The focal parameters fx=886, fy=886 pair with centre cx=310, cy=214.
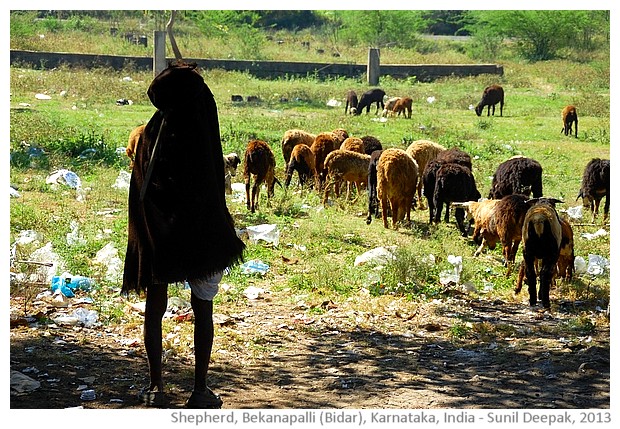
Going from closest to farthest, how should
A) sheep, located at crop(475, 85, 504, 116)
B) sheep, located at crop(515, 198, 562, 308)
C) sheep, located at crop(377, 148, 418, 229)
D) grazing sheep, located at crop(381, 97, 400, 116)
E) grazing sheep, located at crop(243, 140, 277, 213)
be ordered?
Result: sheep, located at crop(515, 198, 562, 308) → sheep, located at crop(377, 148, 418, 229) → grazing sheep, located at crop(243, 140, 277, 213) → grazing sheep, located at crop(381, 97, 400, 116) → sheep, located at crop(475, 85, 504, 116)

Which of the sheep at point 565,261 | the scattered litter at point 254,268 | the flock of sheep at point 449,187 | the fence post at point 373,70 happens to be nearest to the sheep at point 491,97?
the fence post at point 373,70

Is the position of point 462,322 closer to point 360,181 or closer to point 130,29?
point 360,181

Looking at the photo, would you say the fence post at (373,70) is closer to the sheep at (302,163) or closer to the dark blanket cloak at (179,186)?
the sheep at (302,163)

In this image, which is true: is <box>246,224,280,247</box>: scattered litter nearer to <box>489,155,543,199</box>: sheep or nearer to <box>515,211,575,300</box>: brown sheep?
<box>515,211,575,300</box>: brown sheep

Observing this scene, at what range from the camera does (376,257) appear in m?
9.22

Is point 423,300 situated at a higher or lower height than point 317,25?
lower

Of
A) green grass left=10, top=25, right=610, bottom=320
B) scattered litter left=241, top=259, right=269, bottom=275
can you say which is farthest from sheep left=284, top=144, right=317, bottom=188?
scattered litter left=241, top=259, right=269, bottom=275

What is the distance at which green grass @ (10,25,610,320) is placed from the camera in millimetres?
8711

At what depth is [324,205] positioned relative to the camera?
41.3 feet

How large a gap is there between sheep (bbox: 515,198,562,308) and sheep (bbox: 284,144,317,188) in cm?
578

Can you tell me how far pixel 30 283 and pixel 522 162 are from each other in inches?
252

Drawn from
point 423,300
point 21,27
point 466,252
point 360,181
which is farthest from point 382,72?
point 423,300

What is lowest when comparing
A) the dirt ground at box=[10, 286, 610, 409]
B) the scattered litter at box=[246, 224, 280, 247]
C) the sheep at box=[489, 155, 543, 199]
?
the dirt ground at box=[10, 286, 610, 409]

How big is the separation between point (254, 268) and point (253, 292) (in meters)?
0.73
